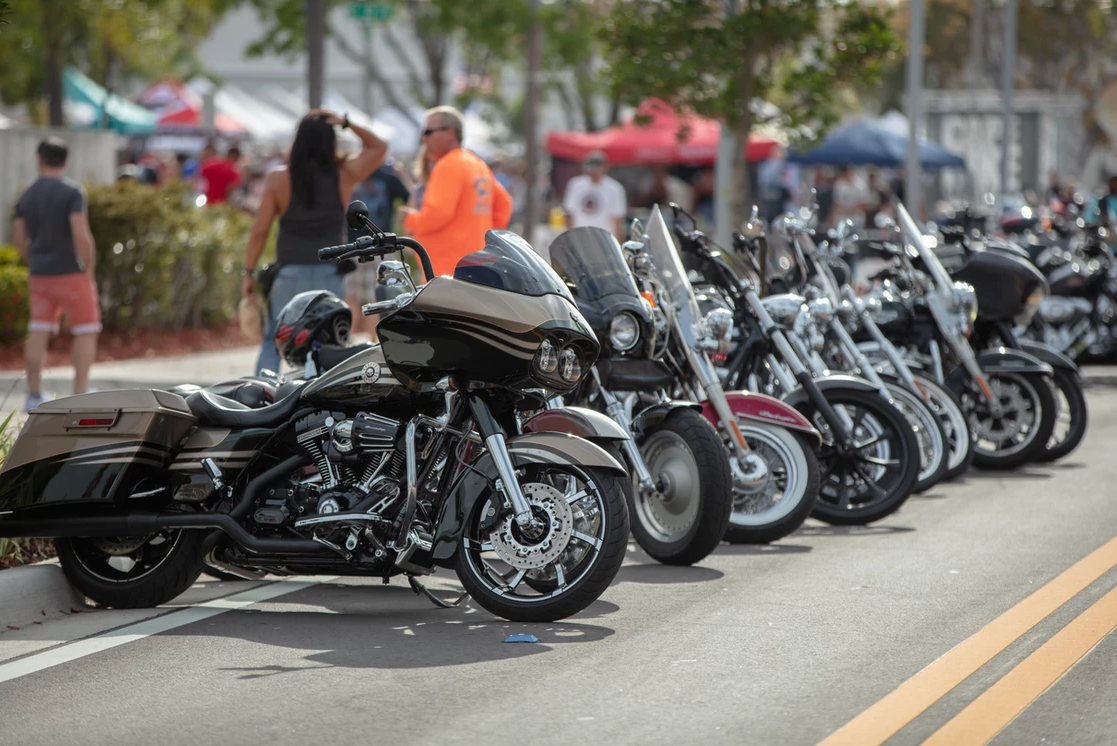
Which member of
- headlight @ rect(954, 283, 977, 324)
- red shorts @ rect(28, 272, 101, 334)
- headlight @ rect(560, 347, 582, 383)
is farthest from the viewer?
red shorts @ rect(28, 272, 101, 334)

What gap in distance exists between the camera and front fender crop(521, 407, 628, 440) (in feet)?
20.7

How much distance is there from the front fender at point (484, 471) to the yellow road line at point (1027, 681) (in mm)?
1556

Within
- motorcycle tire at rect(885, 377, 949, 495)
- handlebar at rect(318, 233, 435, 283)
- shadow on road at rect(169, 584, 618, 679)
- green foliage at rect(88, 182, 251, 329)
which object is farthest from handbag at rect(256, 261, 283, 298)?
green foliage at rect(88, 182, 251, 329)

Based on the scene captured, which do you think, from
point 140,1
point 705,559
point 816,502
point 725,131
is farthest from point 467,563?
point 140,1

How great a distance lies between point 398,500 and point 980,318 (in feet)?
17.8

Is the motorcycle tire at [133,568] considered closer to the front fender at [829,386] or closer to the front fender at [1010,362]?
the front fender at [829,386]

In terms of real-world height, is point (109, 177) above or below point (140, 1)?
below

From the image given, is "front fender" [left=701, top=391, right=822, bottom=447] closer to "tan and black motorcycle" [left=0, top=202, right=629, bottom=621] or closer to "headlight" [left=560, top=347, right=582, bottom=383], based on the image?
"tan and black motorcycle" [left=0, top=202, right=629, bottom=621]

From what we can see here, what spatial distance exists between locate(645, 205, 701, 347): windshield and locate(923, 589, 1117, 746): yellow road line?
2.22 metres

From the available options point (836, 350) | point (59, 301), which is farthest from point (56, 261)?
point (836, 350)

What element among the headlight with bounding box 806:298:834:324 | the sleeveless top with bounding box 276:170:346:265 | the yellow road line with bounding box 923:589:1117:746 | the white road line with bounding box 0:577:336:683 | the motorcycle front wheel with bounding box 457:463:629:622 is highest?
the sleeveless top with bounding box 276:170:346:265

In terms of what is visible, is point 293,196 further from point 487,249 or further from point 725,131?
point 725,131

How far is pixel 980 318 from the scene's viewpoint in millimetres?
10469

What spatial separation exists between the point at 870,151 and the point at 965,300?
20.3 meters
